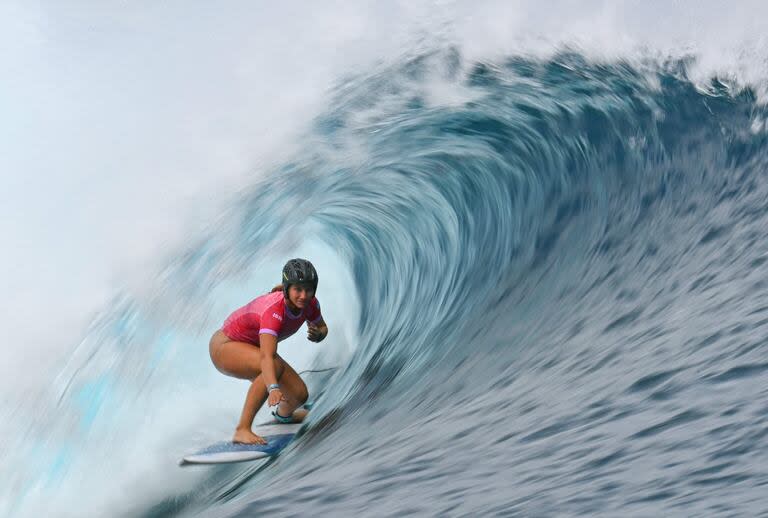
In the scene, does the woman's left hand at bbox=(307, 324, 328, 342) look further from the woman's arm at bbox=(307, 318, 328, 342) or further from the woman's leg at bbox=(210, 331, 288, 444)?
the woman's leg at bbox=(210, 331, 288, 444)

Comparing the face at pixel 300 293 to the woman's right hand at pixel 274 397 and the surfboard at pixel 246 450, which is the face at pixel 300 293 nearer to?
the woman's right hand at pixel 274 397

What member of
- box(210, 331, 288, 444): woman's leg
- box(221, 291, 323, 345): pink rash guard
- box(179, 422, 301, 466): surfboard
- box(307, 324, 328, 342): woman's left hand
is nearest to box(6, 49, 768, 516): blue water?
box(179, 422, 301, 466): surfboard

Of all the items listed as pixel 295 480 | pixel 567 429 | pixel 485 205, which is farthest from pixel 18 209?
pixel 567 429

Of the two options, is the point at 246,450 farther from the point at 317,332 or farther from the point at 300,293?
the point at 300,293

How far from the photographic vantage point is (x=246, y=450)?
16.3 feet

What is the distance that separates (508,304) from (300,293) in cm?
184

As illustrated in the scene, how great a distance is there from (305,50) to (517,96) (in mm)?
2098

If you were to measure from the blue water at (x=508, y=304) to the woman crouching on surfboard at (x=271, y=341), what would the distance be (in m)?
0.26

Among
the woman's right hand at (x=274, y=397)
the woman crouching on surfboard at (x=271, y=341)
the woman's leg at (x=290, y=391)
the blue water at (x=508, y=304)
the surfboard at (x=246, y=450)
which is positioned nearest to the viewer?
the blue water at (x=508, y=304)

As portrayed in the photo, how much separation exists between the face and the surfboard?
0.76 metres

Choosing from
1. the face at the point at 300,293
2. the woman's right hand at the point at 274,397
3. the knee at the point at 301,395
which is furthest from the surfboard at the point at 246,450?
the face at the point at 300,293

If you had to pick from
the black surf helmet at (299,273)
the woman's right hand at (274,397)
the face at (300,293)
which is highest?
the black surf helmet at (299,273)

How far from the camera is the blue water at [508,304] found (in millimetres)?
3391

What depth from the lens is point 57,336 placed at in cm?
741
